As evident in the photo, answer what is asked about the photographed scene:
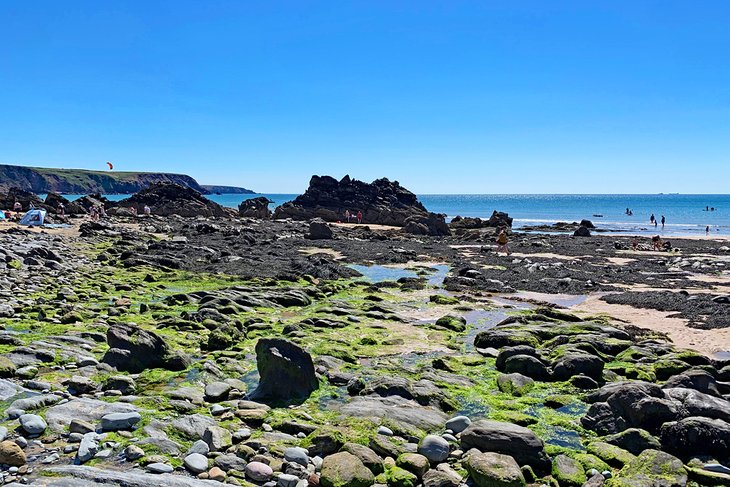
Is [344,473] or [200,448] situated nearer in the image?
[344,473]

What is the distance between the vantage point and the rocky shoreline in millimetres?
6770

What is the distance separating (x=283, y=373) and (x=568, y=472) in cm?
513

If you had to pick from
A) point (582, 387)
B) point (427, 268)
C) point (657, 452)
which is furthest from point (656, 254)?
point (657, 452)

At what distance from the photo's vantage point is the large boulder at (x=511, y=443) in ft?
24.0

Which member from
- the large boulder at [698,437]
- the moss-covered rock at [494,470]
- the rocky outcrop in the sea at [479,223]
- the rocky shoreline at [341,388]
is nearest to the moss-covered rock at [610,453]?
the rocky shoreline at [341,388]

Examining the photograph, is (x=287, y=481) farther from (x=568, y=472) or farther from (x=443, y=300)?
(x=443, y=300)

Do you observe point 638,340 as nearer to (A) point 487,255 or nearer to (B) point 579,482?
(B) point 579,482

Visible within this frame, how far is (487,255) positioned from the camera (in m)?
40.5

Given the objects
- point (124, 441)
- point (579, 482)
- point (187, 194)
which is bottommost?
point (579, 482)

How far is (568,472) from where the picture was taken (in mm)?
7184

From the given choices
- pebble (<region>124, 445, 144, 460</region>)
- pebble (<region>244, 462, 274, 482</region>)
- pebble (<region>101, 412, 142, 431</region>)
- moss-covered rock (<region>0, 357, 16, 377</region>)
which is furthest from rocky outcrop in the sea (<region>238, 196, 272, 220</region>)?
pebble (<region>244, 462, 274, 482</region>)

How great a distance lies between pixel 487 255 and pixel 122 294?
2846 cm

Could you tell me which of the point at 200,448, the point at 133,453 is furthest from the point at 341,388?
the point at 133,453

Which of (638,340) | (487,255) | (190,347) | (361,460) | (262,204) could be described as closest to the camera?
(361,460)
